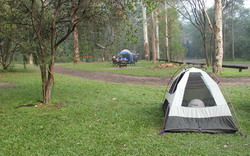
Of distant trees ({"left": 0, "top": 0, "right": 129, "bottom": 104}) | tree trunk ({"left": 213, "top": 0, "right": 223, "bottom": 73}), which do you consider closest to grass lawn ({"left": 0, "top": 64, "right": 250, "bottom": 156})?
distant trees ({"left": 0, "top": 0, "right": 129, "bottom": 104})

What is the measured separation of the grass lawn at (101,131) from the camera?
15.0ft

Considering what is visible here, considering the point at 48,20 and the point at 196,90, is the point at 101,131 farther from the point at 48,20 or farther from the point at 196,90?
the point at 48,20

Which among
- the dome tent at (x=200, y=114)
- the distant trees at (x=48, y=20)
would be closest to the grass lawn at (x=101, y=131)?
the dome tent at (x=200, y=114)

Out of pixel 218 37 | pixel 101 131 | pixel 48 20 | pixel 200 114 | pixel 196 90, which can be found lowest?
pixel 101 131

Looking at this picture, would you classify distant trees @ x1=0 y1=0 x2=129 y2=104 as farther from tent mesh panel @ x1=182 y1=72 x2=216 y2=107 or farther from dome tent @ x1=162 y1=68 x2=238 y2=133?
dome tent @ x1=162 y1=68 x2=238 y2=133

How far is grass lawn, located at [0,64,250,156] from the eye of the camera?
457cm

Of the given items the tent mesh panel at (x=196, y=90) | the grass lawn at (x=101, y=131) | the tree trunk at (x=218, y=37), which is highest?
the tree trunk at (x=218, y=37)

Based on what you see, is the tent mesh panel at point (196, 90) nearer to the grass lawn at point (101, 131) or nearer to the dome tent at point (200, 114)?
the dome tent at point (200, 114)

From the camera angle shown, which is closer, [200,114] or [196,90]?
[200,114]

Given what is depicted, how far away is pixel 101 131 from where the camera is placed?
18.5ft

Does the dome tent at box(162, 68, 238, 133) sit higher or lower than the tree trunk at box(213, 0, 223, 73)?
lower

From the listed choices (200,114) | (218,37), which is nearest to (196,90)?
(200,114)

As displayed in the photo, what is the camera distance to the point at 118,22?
810cm

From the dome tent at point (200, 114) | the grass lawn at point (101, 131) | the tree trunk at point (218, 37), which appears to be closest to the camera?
the grass lawn at point (101, 131)
